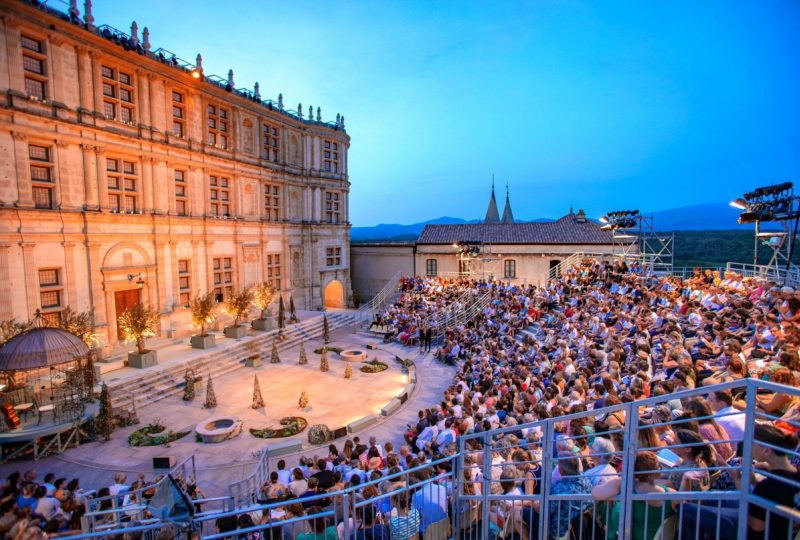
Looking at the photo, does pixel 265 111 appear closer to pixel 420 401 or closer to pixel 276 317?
pixel 276 317

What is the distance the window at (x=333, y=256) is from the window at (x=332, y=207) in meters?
2.41

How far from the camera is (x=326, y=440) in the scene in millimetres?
12008

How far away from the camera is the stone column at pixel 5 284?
15500 mm

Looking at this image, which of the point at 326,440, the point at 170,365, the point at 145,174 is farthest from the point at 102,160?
the point at 326,440

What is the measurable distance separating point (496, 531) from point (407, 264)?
106ft

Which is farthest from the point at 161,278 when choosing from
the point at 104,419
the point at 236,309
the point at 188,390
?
the point at 104,419

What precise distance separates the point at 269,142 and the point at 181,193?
27.4ft

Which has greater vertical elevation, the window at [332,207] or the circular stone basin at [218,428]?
the window at [332,207]

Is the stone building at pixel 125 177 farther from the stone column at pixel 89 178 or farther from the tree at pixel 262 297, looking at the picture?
the tree at pixel 262 297

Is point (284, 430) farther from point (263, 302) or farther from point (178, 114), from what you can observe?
point (178, 114)

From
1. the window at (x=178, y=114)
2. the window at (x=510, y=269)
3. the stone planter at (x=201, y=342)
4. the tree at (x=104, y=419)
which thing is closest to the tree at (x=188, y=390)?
the tree at (x=104, y=419)

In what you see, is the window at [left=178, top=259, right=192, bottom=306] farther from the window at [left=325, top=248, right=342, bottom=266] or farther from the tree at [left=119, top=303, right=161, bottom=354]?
the window at [left=325, top=248, right=342, bottom=266]

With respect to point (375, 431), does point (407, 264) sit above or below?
above

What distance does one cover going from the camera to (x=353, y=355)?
20.4 metres
